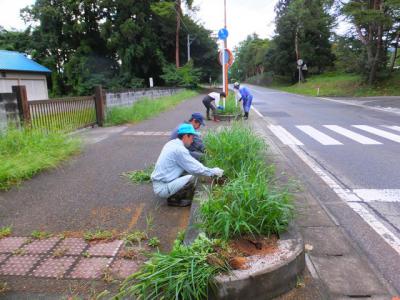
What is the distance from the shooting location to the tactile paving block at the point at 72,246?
3318mm

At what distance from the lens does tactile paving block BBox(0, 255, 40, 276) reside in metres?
2.97

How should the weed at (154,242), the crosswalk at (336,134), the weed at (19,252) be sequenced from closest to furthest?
1. the weed at (19,252)
2. the weed at (154,242)
3. the crosswalk at (336,134)

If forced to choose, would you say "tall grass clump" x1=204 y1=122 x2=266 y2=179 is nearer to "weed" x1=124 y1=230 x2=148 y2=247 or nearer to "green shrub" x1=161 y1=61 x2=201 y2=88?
"weed" x1=124 y1=230 x2=148 y2=247

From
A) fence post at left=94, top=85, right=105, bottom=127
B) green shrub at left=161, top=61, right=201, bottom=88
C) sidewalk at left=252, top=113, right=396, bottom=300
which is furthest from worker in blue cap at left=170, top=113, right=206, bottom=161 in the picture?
green shrub at left=161, top=61, right=201, bottom=88

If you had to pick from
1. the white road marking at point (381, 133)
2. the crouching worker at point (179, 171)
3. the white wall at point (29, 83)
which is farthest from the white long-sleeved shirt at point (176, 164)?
the white wall at point (29, 83)

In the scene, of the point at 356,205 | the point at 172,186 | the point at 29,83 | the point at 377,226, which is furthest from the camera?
the point at 29,83

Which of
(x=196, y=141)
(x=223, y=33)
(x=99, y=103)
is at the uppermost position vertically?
(x=223, y=33)

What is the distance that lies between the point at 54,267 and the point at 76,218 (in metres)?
1.13

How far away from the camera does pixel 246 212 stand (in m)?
2.99

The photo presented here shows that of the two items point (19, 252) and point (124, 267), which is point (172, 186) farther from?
point (19, 252)

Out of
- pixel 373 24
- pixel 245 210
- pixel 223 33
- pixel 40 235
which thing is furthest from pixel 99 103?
pixel 373 24

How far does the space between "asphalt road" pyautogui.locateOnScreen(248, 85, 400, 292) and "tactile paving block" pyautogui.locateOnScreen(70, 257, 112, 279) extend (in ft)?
8.08

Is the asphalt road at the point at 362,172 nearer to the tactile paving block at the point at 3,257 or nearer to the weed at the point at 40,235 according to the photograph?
the weed at the point at 40,235

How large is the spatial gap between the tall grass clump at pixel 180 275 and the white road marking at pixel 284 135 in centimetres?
681
